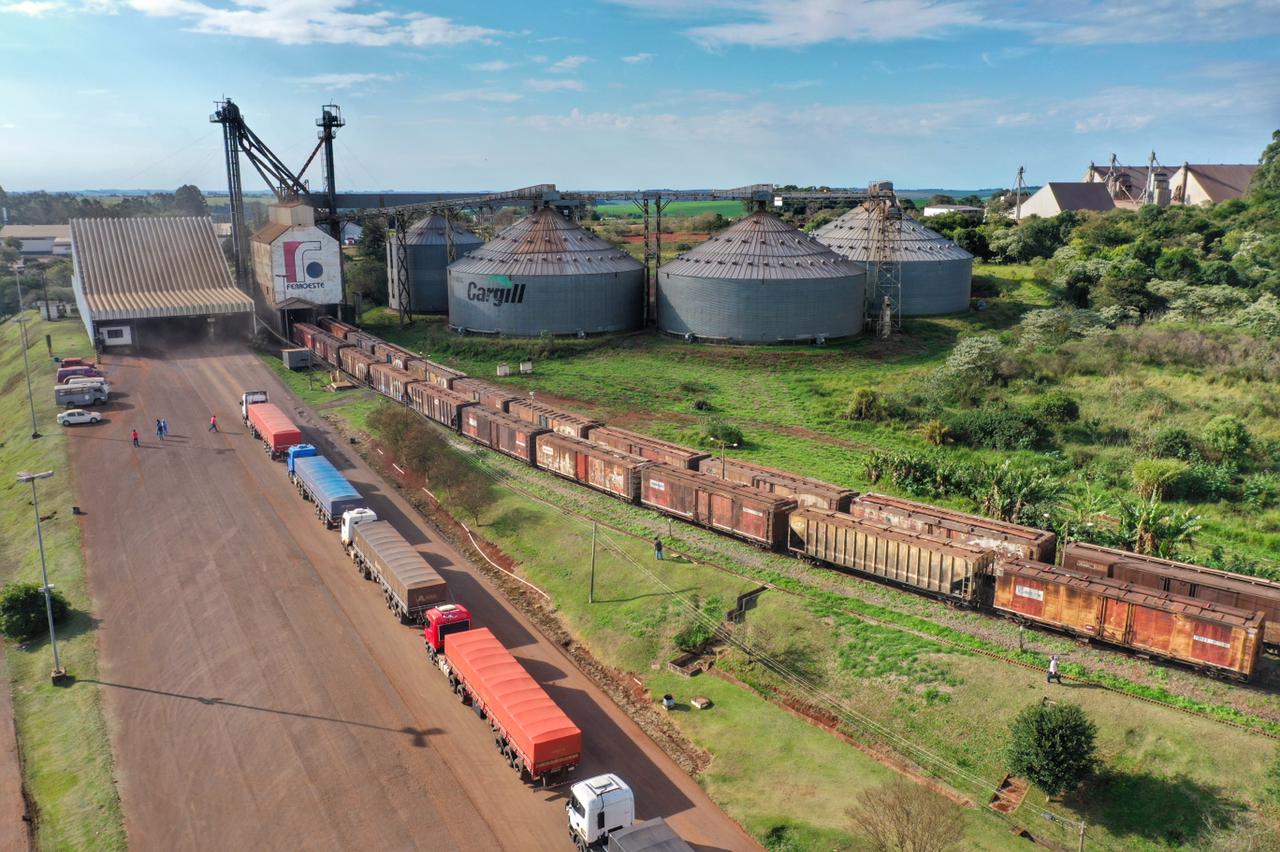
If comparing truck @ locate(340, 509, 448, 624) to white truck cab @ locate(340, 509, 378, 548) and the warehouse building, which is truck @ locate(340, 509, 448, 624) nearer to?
white truck cab @ locate(340, 509, 378, 548)

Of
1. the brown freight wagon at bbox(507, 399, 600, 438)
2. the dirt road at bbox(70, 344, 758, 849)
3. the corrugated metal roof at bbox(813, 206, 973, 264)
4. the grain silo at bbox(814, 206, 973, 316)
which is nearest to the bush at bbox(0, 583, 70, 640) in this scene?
the dirt road at bbox(70, 344, 758, 849)

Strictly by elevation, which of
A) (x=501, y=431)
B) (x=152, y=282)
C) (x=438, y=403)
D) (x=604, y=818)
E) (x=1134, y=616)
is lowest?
(x=604, y=818)

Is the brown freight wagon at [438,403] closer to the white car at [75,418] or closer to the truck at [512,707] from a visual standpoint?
the white car at [75,418]

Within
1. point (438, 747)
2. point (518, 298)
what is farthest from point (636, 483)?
point (518, 298)

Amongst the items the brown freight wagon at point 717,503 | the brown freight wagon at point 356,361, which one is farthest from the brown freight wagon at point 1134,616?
the brown freight wagon at point 356,361

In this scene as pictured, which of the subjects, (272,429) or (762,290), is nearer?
(272,429)

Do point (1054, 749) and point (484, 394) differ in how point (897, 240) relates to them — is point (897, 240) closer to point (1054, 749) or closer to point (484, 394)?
point (484, 394)

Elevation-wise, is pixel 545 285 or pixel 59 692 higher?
pixel 545 285

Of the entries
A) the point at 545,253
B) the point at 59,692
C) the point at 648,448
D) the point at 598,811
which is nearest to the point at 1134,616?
the point at 598,811
